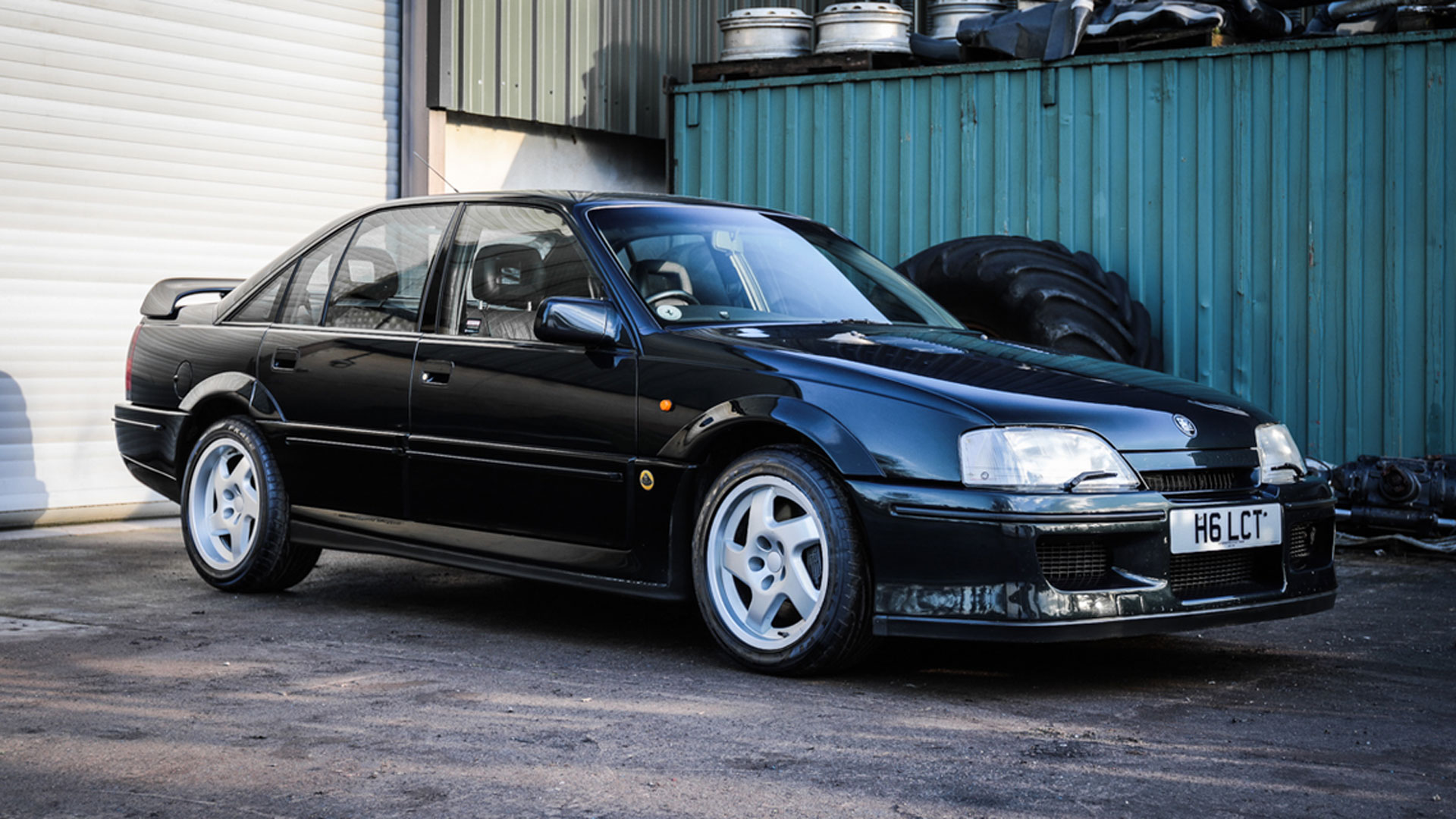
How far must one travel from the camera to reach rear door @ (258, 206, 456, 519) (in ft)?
19.0

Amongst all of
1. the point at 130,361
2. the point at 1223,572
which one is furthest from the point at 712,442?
the point at 130,361

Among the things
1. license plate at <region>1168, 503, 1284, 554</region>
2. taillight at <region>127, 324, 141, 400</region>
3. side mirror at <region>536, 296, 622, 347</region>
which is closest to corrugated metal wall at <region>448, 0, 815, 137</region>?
taillight at <region>127, 324, 141, 400</region>

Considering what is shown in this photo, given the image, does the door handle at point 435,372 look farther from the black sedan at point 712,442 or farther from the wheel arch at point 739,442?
the wheel arch at point 739,442

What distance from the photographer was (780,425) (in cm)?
473

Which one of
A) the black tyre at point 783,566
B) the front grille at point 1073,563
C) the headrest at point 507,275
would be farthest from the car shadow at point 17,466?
the front grille at point 1073,563

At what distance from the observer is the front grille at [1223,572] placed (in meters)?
4.54


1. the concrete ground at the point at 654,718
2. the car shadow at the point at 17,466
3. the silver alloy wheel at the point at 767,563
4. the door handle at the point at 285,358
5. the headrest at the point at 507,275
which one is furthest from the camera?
the car shadow at the point at 17,466

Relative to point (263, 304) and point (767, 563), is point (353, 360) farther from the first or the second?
point (767, 563)

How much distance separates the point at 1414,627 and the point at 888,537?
2411mm

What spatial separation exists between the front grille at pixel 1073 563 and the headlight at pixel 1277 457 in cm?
70

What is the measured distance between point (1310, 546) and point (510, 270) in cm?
268

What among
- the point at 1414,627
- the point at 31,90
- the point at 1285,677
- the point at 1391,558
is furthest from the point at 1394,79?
the point at 31,90

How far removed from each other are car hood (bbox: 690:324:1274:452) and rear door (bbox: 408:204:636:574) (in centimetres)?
45

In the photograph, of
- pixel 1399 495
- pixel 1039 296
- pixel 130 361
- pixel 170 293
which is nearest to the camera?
pixel 170 293
